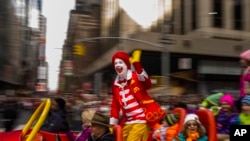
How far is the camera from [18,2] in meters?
67.1

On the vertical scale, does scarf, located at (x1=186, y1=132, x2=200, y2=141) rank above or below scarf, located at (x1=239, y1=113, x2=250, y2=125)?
below

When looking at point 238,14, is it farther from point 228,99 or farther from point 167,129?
point 167,129

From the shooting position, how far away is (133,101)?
536 cm

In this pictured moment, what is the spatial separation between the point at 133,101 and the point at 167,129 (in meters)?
0.52

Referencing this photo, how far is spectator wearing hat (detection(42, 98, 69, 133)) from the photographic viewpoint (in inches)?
243

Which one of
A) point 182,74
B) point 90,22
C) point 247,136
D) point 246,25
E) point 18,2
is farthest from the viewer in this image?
point 90,22

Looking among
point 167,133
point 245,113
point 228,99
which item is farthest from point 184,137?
point 228,99

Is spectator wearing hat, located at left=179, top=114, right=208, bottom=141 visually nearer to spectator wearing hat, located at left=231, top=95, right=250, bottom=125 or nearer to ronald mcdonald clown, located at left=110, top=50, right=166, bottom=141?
spectator wearing hat, located at left=231, top=95, right=250, bottom=125

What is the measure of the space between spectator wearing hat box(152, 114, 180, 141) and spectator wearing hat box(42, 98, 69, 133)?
1400mm

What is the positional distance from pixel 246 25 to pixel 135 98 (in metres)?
33.5

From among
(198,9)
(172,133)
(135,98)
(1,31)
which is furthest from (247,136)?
(1,31)

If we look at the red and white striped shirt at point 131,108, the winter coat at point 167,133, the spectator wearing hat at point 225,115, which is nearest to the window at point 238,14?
the spectator wearing hat at point 225,115

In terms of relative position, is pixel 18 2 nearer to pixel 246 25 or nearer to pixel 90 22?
pixel 90 22

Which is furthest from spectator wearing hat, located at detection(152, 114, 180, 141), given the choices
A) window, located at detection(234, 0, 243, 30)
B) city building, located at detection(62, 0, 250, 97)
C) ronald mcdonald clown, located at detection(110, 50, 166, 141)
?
window, located at detection(234, 0, 243, 30)
